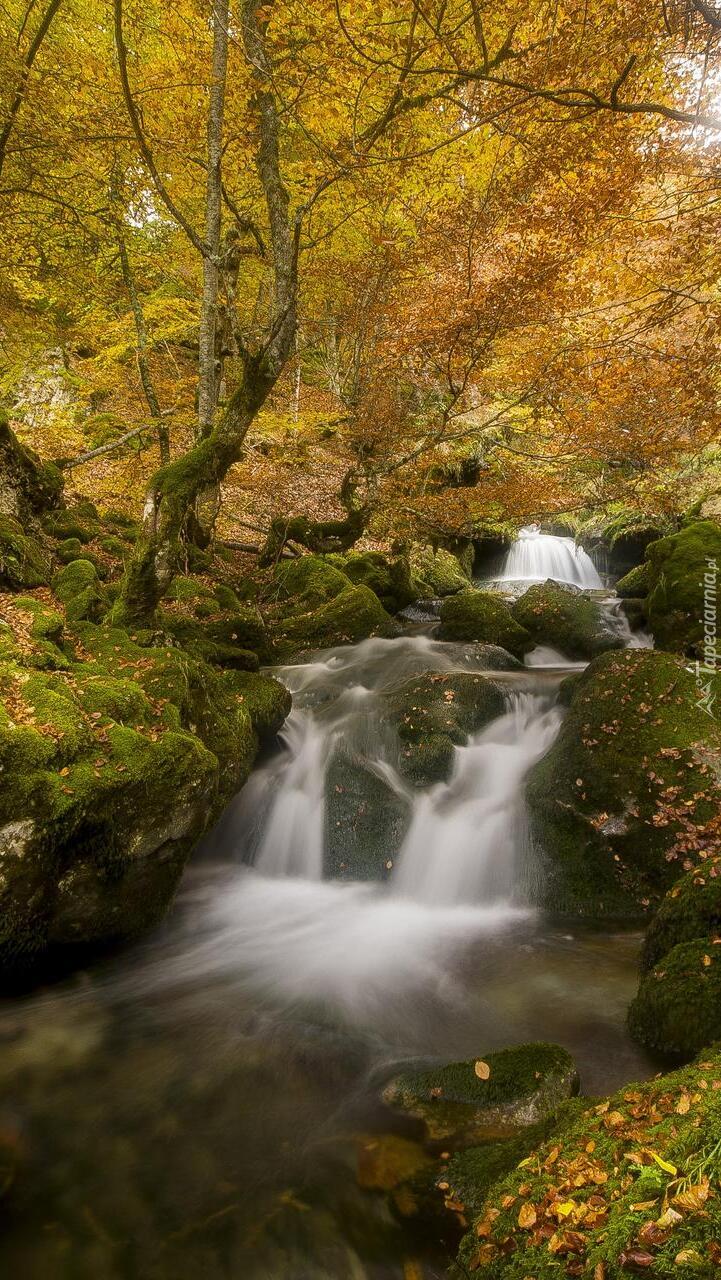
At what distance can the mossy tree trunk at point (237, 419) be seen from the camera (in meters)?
6.80

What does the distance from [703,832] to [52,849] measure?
17.6ft

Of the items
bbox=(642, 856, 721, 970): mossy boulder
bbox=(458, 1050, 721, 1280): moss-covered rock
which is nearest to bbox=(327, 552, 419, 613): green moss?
bbox=(642, 856, 721, 970): mossy boulder

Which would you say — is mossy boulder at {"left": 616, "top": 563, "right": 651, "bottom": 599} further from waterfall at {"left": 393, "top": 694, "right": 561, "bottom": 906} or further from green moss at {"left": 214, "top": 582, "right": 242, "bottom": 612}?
green moss at {"left": 214, "top": 582, "right": 242, "bottom": 612}

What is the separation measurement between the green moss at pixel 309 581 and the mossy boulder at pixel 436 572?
12.8 ft

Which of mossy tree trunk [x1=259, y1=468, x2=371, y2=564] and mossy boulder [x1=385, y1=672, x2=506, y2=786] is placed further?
mossy tree trunk [x1=259, y1=468, x2=371, y2=564]

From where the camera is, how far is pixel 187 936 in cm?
541

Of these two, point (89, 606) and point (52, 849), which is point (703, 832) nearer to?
point (52, 849)

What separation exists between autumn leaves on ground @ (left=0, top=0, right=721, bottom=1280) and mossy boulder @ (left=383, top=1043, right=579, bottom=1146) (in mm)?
19

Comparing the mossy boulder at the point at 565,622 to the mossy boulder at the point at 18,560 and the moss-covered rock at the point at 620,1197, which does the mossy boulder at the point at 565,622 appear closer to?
the mossy boulder at the point at 18,560

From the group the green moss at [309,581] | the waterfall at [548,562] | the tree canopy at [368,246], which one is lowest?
the green moss at [309,581]

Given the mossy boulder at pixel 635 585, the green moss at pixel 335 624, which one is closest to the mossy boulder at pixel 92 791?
the green moss at pixel 335 624

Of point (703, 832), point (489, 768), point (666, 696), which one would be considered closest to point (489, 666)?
point (489, 768)

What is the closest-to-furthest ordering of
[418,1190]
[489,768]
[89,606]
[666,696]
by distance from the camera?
[418,1190] < [666,696] < [89,606] < [489,768]

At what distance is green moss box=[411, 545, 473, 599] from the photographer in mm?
16472
